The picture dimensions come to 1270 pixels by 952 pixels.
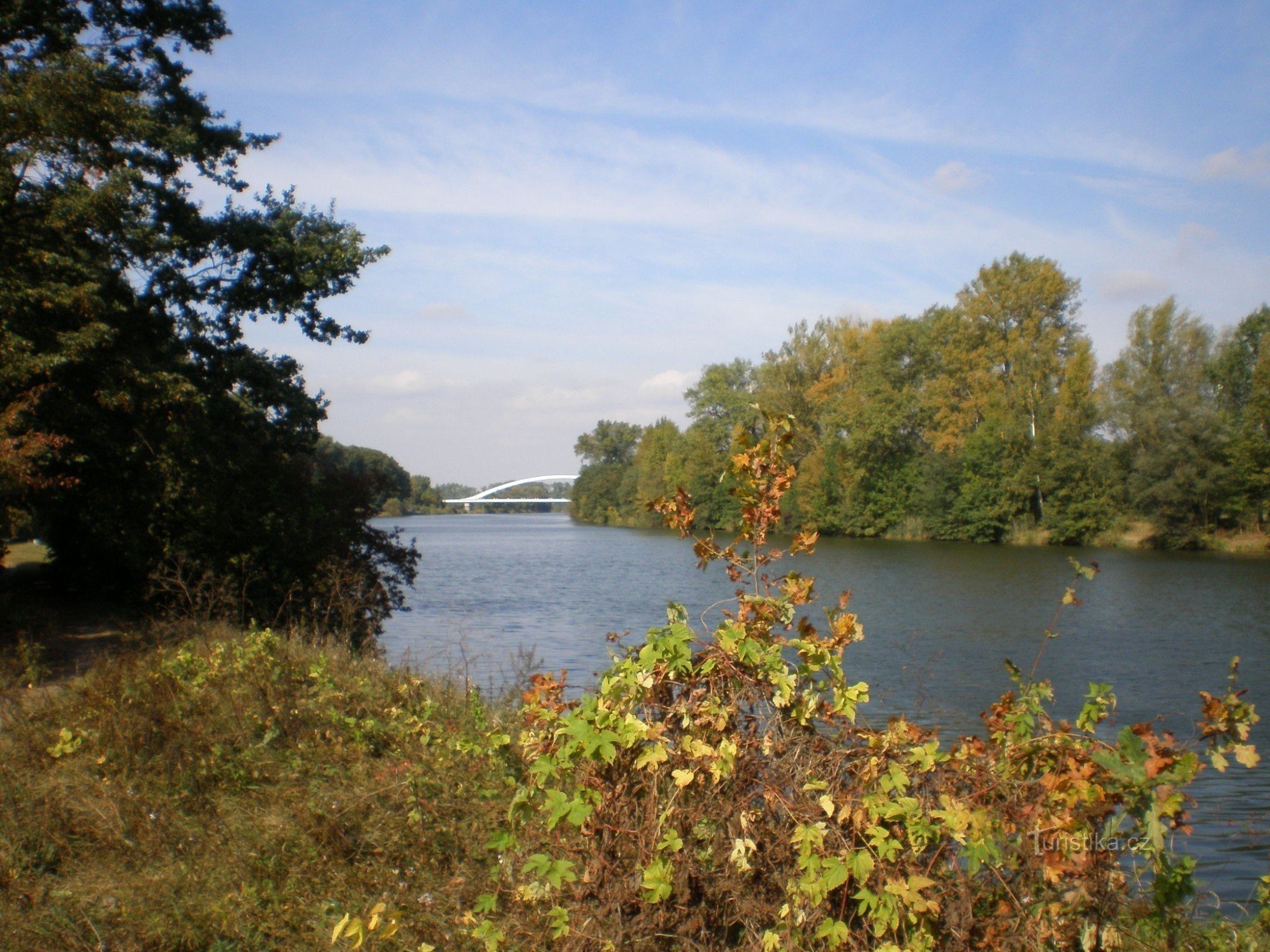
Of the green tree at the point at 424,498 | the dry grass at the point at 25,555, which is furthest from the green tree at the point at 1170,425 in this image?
the green tree at the point at 424,498

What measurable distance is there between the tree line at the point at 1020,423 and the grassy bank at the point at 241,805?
34236 millimetres

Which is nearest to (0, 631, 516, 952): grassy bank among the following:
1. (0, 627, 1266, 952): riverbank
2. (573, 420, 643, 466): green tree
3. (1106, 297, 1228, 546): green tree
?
(0, 627, 1266, 952): riverbank

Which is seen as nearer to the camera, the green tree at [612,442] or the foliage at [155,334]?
the foliage at [155,334]

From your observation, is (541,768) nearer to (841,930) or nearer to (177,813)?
(841,930)

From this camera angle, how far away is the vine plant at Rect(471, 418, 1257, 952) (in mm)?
3096

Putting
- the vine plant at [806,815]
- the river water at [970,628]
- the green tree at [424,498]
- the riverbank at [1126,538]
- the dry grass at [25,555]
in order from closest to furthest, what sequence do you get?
the vine plant at [806,815]
the river water at [970,628]
the dry grass at [25,555]
the riverbank at [1126,538]
the green tree at [424,498]

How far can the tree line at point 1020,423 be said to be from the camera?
137 ft

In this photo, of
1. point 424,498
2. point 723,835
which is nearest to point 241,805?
point 723,835

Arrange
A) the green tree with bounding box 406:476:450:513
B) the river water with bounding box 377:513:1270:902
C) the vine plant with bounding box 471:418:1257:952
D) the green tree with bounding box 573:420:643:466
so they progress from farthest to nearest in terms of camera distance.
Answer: the green tree with bounding box 406:476:450:513
the green tree with bounding box 573:420:643:466
the river water with bounding box 377:513:1270:902
the vine plant with bounding box 471:418:1257:952

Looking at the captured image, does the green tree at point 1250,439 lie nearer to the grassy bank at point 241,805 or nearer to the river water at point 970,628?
the river water at point 970,628

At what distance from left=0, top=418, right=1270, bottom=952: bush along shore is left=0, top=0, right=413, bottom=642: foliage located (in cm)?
800

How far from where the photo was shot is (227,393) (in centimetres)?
1584

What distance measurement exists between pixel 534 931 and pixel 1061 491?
4892cm

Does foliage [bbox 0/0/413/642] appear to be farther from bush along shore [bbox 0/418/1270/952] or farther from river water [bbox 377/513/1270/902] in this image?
bush along shore [bbox 0/418/1270/952]
